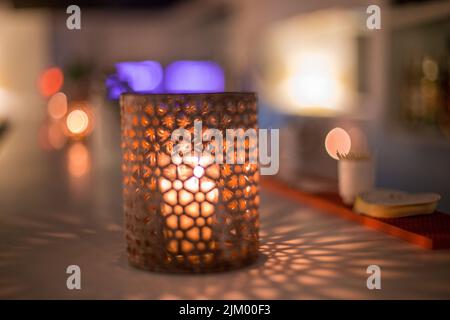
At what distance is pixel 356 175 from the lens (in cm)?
112

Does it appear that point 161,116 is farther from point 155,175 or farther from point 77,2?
point 77,2

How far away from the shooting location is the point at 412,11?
175cm

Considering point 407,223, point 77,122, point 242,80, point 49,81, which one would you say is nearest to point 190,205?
point 407,223

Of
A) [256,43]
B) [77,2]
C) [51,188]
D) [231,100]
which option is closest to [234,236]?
[231,100]

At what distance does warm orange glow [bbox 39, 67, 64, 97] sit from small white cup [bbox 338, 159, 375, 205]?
3.87 meters

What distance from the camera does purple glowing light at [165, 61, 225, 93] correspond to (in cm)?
452

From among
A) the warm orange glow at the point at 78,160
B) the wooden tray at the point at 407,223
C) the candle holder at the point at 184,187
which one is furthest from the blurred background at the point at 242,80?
the candle holder at the point at 184,187

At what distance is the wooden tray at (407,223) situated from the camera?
886mm

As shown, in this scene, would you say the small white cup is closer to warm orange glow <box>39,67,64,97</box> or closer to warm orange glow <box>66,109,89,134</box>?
warm orange glow <box>66,109,89,134</box>

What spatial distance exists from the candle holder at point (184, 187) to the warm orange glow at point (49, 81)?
406 cm

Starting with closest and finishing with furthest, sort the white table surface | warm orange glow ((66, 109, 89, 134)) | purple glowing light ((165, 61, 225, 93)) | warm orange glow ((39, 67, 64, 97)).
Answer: the white table surface → warm orange glow ((66, 109, 89, 134)) → purple glowing light ((165, 61, 225, 93)) → warm orange glow ((39, 67, 64, 97))

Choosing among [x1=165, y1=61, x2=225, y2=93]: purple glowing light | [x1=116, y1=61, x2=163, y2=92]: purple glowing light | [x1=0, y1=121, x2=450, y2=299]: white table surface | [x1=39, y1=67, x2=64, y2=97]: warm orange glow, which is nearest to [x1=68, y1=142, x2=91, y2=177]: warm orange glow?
[x1=0, y1=121, x2=450, y2=299]: white table surface

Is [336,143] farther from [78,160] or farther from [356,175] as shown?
[78,160]

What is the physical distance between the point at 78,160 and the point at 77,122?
770 millimetres
